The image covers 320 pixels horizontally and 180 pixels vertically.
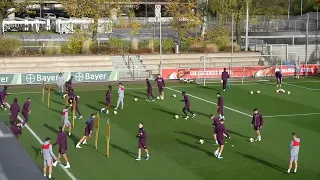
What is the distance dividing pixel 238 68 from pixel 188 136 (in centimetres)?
2355

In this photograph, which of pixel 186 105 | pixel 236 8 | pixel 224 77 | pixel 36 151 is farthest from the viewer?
pixel 236 8

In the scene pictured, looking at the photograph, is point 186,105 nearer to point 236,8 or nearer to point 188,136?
point 188,136

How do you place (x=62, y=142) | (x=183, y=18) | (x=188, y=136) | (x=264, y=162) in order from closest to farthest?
(x=62, y=142), (x=264, y=162), (x=188, y=136), (x=183, y=18)

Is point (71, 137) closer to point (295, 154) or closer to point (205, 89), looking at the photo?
point (295, 154)

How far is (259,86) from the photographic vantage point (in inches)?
1847

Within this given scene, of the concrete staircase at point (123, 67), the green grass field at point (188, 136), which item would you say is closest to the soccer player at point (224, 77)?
the green grass field at point (188, 136)

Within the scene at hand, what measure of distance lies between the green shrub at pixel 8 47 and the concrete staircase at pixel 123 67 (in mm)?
8203

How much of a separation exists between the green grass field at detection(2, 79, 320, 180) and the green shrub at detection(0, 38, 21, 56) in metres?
7.30

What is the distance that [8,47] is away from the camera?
50094 mm

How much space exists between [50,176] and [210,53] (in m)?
34.9

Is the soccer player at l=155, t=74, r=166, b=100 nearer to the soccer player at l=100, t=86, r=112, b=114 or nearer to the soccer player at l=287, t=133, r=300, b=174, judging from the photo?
the soccer player at l=100, t=86, r=112, b=114

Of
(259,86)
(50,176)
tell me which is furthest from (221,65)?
(50,176)

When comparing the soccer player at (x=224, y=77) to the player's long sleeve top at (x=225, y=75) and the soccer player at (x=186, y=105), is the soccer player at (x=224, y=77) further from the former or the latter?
the soccer player at (x=186, y=105)

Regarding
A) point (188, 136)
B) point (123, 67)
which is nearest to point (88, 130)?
point (188, 136)
